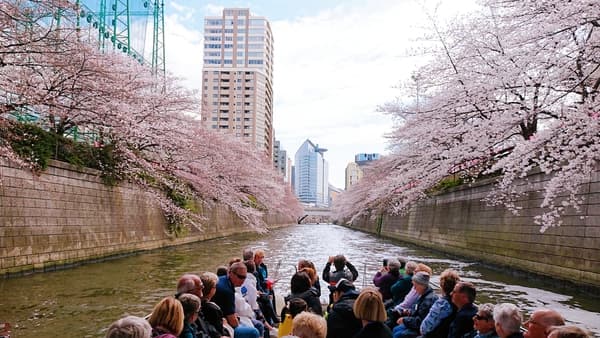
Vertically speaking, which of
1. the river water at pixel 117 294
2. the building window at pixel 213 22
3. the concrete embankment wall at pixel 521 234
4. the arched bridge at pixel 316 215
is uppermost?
the building window at pixel 213 22

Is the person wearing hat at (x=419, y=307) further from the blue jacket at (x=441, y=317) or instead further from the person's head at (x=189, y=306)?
the person's head at (x=189, y=306)

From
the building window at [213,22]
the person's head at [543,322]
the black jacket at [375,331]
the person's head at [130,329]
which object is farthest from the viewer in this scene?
the building window at [213,22]

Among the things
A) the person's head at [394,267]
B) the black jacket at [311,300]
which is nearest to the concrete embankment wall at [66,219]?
the black jacket at [311,300]

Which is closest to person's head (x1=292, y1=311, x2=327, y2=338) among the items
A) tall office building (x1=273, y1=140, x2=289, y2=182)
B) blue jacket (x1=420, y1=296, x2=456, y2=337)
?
blue jacket (x1=420, y1=296, x2=456, y2=337)

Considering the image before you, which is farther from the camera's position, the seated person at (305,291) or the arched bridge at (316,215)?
the arched bridge at (316,215)

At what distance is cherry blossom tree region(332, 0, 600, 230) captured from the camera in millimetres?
8664

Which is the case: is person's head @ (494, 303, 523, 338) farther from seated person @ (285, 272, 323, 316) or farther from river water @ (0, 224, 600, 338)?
river water @ (0, 224, 600, 338)

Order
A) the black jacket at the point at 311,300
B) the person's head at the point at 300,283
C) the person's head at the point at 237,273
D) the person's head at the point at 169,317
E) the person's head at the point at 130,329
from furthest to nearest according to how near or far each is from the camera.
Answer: the person's head at the point at 300,283
the black jacket at the point at 311,300
the person's head at the point at 237,273
the person's head at the point at 169,317
the person's head at the point at 130,329

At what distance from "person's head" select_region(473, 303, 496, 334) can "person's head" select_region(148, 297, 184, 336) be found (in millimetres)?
2324

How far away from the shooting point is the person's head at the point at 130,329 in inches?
95.5

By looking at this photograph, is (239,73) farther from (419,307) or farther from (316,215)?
(419,307)

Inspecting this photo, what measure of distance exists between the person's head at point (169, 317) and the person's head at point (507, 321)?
2309 mm

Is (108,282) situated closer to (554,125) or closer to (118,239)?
(118,239)

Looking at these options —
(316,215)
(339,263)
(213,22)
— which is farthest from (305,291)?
(316,215)
